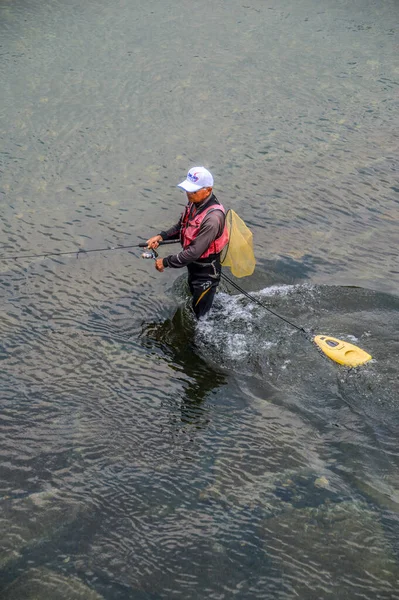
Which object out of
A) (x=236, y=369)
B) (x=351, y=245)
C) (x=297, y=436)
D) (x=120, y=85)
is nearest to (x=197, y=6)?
(x=120, y=85)

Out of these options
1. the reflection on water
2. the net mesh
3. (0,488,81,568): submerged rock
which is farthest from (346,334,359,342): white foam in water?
(0,488,81,568): submerged rock

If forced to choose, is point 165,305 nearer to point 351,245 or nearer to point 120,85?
point 351,245

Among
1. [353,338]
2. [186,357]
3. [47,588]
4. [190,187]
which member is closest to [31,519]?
[47,588]

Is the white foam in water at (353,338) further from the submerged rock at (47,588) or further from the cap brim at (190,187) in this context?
the submerged rock at (47,588)

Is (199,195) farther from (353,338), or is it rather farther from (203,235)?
(353,338)

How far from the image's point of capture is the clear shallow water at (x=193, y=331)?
18.5 ft

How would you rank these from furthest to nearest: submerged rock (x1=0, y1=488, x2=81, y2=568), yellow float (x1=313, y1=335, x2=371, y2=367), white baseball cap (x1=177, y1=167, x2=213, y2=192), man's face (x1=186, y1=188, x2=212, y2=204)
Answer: yellow float (x1=313, y1=335, x2=371, y2=367), man's face (x1=186, y1=188, x2=212, y2=204), white baseball cap (x1=177, y1=167, x2=213, y2=192), submerged rock (x1=0, y1=488, x2=81, y2=568)

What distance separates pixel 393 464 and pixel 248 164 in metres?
7.51

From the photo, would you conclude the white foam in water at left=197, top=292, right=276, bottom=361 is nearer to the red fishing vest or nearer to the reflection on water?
the reflection on water

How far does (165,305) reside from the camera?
29.7 ft

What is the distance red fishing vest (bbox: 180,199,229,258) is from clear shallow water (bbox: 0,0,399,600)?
1089 millimetres

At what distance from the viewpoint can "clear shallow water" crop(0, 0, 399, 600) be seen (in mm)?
5652

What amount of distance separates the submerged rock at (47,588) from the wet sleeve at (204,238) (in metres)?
3.70

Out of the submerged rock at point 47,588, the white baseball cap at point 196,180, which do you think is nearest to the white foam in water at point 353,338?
the white baseball cap at point 196,180
